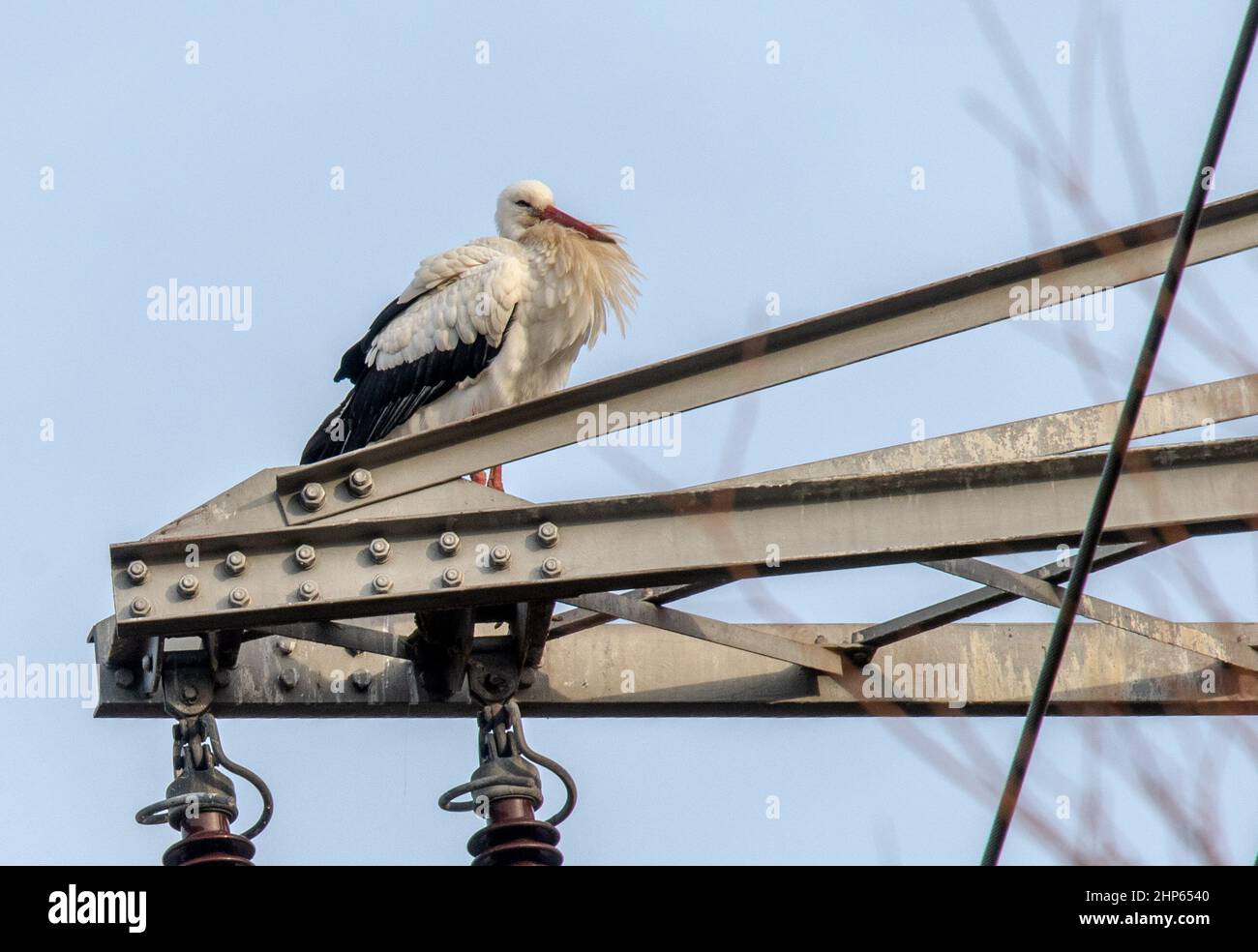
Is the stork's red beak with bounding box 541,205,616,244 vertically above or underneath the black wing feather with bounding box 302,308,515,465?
above

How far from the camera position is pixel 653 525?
15.6 feet

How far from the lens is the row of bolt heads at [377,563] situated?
4.69m

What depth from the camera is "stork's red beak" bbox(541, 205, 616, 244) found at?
870 cm

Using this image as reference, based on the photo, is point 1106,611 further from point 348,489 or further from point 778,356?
point 348,489

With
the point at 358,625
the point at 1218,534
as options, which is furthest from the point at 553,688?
the point at 1218,534

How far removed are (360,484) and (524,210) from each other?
4.31 metres

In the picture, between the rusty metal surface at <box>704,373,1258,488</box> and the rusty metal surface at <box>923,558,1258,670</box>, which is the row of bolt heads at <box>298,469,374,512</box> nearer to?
the rusty metal surface at <box>704,373,1258,488</box>

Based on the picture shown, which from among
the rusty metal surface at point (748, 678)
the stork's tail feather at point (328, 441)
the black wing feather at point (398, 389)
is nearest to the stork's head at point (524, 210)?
the black wing feather at point (398, 389)

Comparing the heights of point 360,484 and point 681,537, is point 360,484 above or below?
above

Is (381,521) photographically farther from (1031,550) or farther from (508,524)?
(1031,550)

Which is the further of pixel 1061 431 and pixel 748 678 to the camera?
pixel 748 678

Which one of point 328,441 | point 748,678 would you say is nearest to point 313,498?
point 748,678

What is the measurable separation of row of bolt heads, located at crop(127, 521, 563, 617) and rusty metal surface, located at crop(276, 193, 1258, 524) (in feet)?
0.61

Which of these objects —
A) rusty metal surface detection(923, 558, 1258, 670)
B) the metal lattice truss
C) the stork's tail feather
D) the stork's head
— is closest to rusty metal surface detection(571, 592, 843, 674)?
the metal lattice truss
